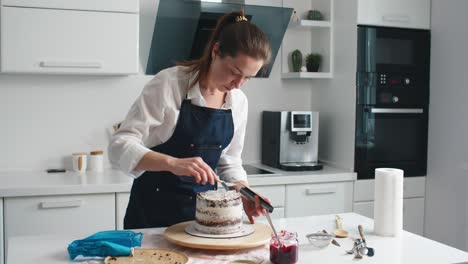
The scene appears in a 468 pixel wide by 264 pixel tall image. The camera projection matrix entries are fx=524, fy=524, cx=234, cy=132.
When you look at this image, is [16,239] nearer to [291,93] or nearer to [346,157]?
[346,157]

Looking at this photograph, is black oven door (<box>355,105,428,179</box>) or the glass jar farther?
black oven door (<box>355,105,428,179</box>)

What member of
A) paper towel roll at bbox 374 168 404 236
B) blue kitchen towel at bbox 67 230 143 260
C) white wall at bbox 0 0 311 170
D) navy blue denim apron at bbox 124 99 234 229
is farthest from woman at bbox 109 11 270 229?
white wall at bbox 0 0 311 170

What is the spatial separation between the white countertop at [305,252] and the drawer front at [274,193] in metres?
1.19

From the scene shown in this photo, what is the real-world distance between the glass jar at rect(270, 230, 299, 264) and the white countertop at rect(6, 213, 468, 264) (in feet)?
0.14

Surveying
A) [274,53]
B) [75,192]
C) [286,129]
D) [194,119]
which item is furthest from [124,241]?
[274,53]

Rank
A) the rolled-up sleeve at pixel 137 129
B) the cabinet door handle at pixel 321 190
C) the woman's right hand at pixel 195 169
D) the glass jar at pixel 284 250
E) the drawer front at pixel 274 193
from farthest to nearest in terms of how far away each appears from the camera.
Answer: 1. the cabinet door handle at pixel 321 190
2. the drawer front at pixel 274 193
3. the rolled-up sleeve at pixel 137 129
4. the woman's right hand at pixel 195 169
5. the glass jar at pixel 284 250

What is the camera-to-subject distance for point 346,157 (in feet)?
10.4

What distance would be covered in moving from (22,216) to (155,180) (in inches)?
38.4

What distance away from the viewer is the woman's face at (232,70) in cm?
167

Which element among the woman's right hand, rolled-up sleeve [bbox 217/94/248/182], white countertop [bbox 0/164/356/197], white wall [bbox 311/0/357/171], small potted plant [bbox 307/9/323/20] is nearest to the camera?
the woman's right hand

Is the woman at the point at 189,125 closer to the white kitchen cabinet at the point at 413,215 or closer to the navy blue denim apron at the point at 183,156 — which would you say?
the navy blue denim apron at the point at 183,156

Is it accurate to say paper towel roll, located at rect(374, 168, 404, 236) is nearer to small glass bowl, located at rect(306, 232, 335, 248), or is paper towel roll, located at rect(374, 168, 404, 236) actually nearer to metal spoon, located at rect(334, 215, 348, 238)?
metal spoon, located at rect(334, 215, 348, 238)

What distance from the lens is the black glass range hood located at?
2.96 meters

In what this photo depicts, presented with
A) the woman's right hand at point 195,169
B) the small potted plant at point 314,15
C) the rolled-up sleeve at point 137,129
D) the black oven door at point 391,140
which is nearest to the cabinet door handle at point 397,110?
the black oven door at point 391,140
